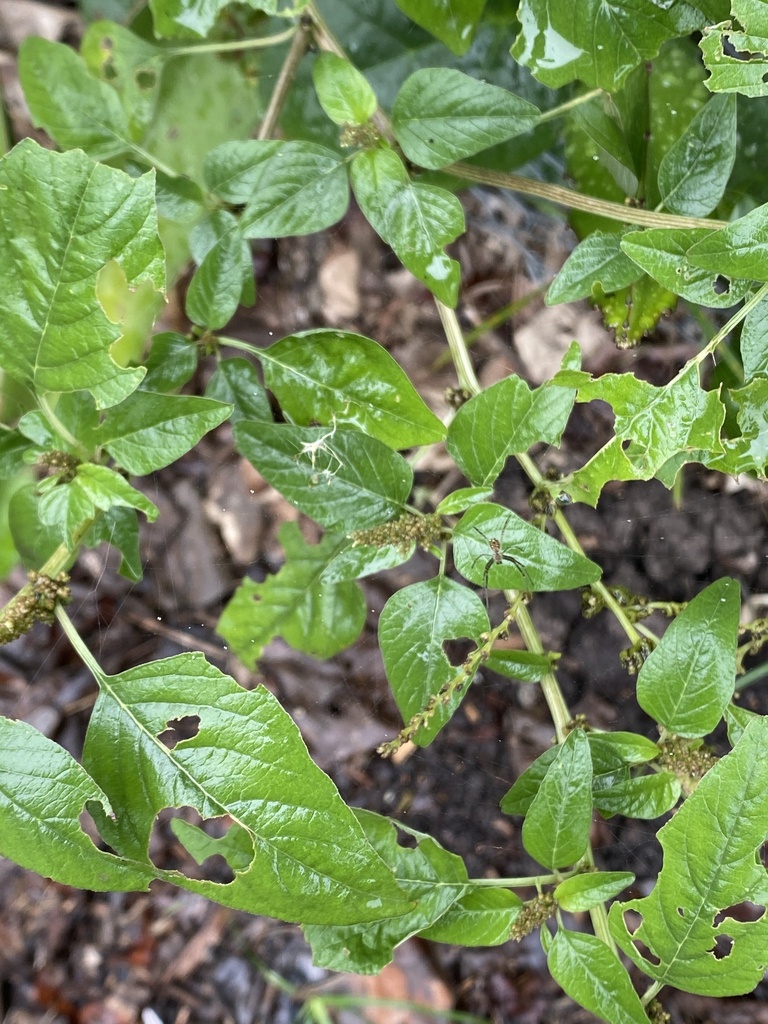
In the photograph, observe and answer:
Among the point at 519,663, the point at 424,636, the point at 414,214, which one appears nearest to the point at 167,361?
the point at 414,214

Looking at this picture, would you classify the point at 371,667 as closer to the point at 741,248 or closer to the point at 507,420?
the point at 507,420

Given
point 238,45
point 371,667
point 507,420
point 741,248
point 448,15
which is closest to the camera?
point 741,248

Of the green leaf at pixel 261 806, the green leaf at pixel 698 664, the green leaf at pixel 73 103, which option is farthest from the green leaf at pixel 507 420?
the green leaf at pixel 73 103

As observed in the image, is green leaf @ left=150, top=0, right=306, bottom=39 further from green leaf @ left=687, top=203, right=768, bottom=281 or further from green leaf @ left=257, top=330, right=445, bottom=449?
green leaf @ left=687, top=203, right=768, bottom=281

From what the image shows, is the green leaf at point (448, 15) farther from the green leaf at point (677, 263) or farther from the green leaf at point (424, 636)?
the green leaf at point (424, 636)

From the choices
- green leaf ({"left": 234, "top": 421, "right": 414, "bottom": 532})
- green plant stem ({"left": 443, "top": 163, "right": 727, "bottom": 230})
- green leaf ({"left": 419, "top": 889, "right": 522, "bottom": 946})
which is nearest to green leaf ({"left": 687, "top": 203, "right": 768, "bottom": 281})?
green plant stem ({"left": 443, "top": 163, "right": 727, "bottom": 230})

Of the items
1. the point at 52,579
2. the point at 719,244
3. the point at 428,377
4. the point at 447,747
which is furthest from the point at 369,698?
the point at 719,244

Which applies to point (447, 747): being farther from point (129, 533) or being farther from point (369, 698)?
point (129, 533)
